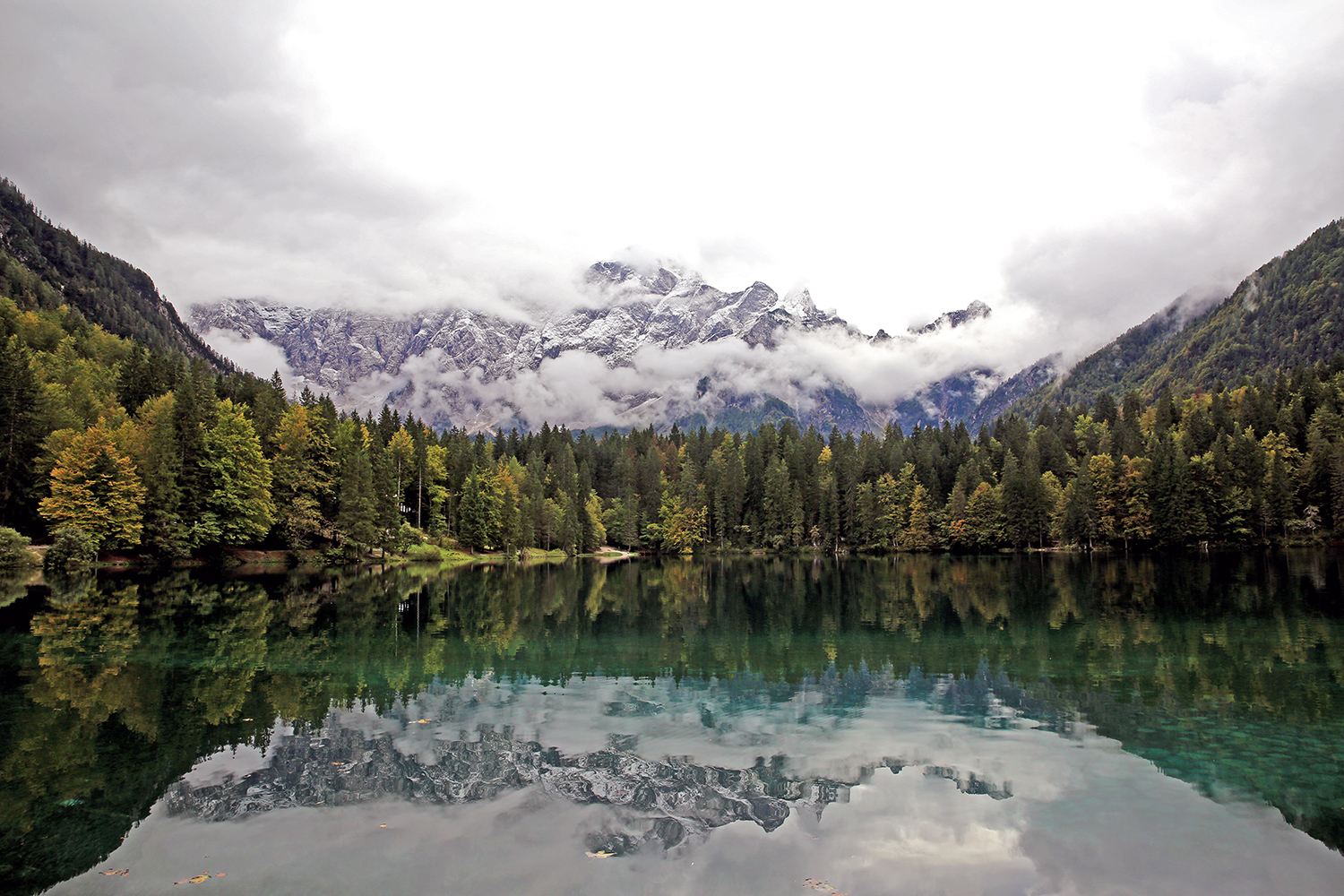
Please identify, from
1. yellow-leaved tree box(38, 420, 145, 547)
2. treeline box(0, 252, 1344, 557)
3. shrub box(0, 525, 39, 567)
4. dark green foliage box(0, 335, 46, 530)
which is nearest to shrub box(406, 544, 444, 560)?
treeline box(0, 252, 1344, 557)

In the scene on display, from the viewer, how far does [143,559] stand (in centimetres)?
7369

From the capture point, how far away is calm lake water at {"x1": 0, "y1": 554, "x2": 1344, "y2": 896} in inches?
399

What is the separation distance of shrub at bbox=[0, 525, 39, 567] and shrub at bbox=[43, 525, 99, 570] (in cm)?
120

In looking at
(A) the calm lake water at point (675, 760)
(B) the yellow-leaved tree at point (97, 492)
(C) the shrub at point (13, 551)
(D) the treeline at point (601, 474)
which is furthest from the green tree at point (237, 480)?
(A) the calm lake water at point (675, 760)

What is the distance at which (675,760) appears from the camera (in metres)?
14.7

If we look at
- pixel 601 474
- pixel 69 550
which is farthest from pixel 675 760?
pixel 601 474

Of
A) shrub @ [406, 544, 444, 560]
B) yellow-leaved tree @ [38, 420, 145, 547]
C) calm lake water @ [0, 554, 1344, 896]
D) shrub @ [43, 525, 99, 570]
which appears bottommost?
calm lake water @ [0, 554, 1344, 896]

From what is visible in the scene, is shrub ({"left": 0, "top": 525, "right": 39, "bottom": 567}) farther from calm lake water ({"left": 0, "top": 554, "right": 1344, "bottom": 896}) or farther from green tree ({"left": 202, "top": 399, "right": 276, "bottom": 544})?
calm lake water ({"left": 0, "top": 554, "right": 1344, "bottom": 896})

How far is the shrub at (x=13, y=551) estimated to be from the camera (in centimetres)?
5969

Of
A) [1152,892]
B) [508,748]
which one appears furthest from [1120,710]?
[508,748]

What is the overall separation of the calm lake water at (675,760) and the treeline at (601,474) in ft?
166

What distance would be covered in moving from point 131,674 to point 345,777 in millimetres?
13439

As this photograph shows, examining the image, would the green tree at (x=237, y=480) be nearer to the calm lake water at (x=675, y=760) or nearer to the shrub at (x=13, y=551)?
the shrub at (x=13, y=551)

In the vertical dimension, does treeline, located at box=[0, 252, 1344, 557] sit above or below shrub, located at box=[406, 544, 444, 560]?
above
